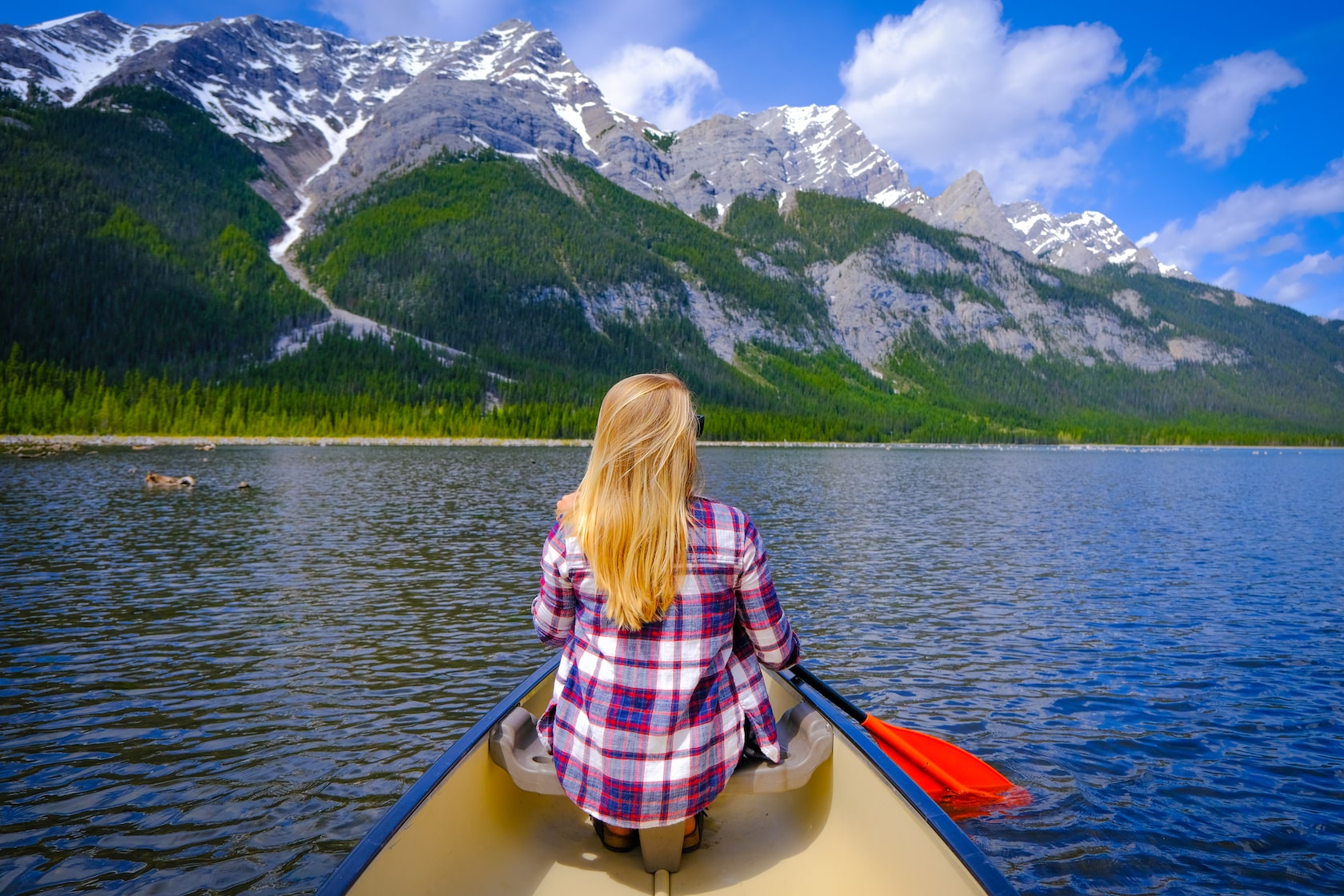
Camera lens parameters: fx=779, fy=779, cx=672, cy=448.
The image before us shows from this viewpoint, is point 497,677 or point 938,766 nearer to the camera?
point 938,766

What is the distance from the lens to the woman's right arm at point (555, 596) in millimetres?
4289

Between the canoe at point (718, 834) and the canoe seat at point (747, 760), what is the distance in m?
0.01

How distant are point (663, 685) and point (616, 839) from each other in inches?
51.5

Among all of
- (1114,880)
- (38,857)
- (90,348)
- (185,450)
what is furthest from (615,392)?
(90,348)

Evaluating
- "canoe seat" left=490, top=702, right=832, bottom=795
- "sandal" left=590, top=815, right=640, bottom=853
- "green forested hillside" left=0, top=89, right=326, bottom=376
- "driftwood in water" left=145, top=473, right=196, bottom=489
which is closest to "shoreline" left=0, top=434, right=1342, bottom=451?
"green forested hillside" left=0, top=89, right=326, bottom=376

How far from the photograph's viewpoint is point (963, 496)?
51594mm

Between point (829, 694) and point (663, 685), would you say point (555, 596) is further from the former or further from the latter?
point (829, 694)

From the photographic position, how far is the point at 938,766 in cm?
895

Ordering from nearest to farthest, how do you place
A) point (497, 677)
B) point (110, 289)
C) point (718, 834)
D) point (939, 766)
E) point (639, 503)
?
point (639, 503) → point (718, 834) → point (939, 766) → point (497, 677) → point (110, 289)

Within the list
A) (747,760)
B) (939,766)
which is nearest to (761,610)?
(747,760)

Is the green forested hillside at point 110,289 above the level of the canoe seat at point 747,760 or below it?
above

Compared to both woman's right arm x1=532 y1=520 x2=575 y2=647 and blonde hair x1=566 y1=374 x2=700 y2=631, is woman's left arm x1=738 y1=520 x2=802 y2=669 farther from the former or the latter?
woman's right arm x1=532 y1=520 x2=575 y2=647

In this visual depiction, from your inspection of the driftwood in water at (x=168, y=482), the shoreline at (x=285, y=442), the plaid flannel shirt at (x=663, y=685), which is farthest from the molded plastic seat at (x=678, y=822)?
the shoreline at (x=285, y=442)

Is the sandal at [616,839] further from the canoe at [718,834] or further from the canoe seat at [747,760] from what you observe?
the canoe seat at [747,760]
